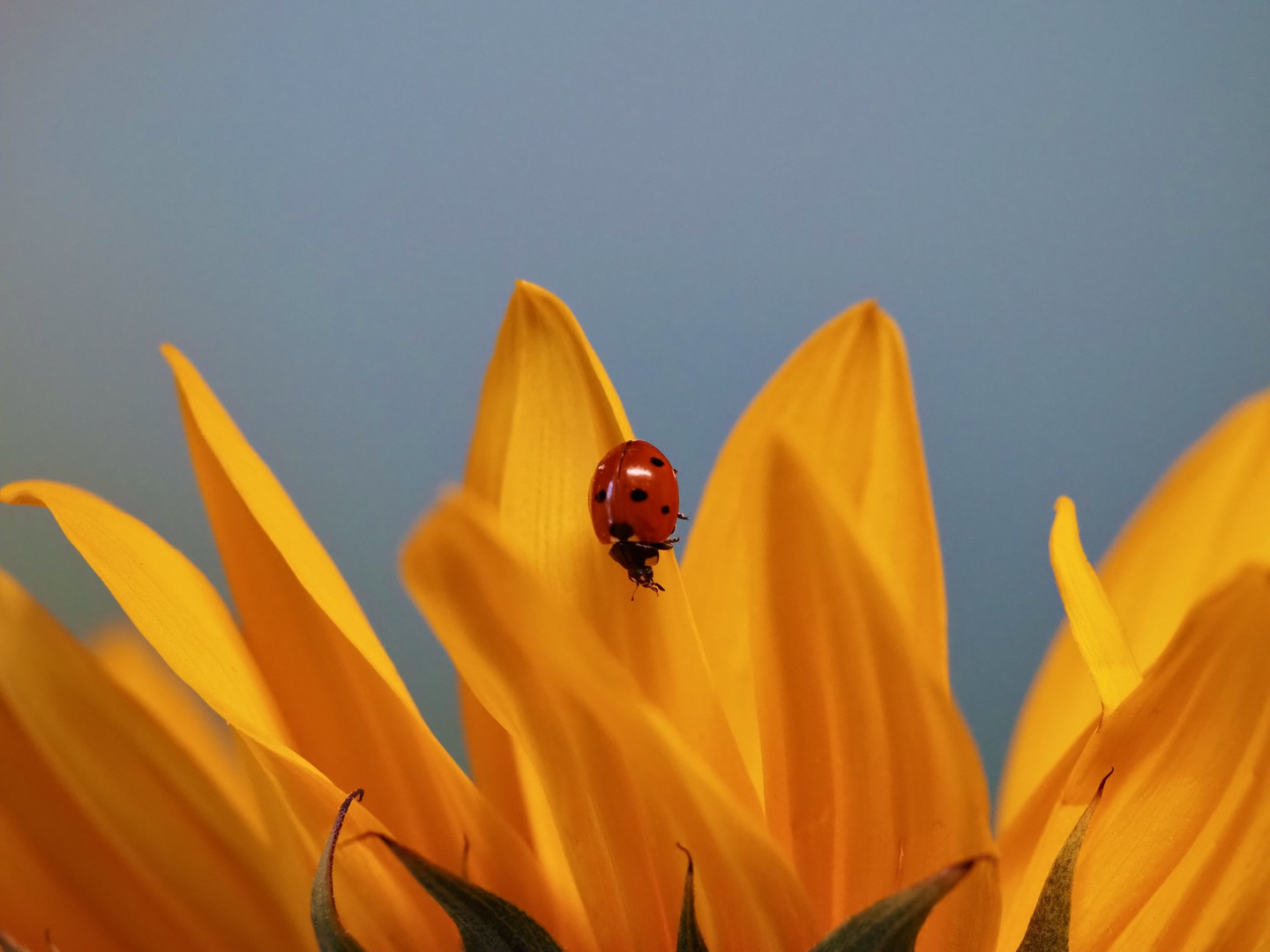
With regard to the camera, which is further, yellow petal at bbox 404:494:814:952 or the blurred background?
the blurred background

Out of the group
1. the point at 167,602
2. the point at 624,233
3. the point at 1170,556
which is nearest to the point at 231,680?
the point at 167,602

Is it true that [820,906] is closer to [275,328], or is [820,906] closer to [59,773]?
[59,773]

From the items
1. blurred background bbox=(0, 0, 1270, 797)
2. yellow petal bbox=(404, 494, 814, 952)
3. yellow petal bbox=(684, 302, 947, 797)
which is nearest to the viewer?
yellow petal bbox=(404, 494, 814, 952)

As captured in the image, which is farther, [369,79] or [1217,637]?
[369,79]

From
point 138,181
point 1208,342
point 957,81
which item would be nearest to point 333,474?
point 138,181

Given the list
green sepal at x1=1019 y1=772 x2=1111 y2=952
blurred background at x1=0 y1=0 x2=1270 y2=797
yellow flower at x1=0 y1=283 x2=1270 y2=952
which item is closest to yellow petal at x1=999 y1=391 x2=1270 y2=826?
yellow flower at x1=0 y1=283 x2=1270 y2=952

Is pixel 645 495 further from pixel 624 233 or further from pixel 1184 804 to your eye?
pixel 624 233

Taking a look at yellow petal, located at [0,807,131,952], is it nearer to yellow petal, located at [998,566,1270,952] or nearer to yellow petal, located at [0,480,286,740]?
yellow petal, located at [0,480,286,740]

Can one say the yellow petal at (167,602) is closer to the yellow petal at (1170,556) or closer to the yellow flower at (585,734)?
the yellow flower at (585,734)
